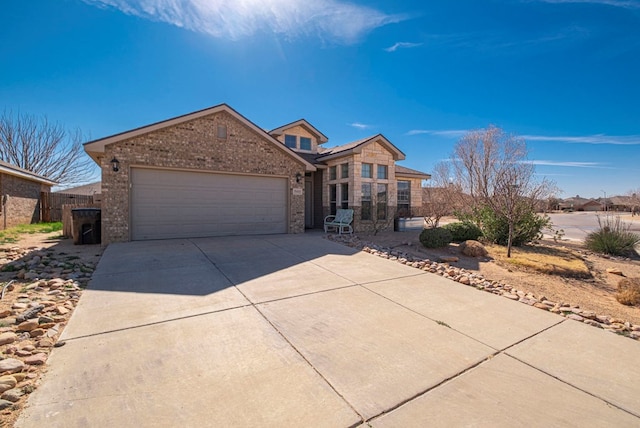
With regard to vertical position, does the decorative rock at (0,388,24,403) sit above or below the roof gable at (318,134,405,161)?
below

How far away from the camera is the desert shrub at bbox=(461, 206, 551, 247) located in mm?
8750

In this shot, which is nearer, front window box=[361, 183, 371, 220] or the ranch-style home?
the ranch-style home

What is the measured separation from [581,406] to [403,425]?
4.82 ft

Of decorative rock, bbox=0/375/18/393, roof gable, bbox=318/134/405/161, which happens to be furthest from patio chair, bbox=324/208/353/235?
decorative rock, bbox=0/375/18/393

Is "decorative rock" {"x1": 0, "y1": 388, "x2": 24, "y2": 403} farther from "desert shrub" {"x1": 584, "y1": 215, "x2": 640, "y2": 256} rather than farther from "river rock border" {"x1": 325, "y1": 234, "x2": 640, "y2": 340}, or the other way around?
"desert shrub" {"x1": 584, "y1": 215, "x2": 640, "y2": 256}

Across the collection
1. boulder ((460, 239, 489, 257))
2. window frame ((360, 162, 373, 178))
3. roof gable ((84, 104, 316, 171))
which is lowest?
boulder ((460, 239, 489, 257))

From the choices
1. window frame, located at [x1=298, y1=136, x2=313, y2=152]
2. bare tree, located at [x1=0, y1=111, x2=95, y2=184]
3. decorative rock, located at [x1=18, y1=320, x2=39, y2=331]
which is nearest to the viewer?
decorative rock, located at [x1=18, y1=320, x2=39, y2=331]

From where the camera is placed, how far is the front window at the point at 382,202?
499 inches

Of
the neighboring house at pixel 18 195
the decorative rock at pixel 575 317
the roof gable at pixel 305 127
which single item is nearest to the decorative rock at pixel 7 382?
the decorative rock at pixel 575 317

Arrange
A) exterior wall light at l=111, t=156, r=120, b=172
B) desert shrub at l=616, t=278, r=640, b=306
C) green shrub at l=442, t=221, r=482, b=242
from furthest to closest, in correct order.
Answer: green shrub at l=442, t=221, r=482, b=242, exterior wall light at l=111, t=156, r=120, b=172, desert shrub at l=616, t=278, r=640, b=306

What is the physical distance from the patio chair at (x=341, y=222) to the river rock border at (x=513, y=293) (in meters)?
3.28

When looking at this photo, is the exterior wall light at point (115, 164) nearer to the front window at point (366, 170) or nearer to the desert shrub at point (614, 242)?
the front window at point (366, 170)

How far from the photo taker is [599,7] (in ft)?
27.5

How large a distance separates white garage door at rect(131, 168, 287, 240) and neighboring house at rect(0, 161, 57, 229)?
31.2 feet
